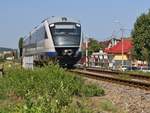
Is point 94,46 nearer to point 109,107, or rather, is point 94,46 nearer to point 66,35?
point 66,35

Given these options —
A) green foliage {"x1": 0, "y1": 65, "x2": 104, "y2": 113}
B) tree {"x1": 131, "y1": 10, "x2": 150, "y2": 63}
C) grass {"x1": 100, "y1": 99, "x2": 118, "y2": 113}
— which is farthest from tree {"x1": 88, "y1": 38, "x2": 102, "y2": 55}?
grass {"x1": 100, "y1": 99, "x2": 118, "y2": 113}

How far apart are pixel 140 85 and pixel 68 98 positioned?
1121 cm

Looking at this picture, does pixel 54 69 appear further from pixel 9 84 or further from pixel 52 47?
pixel 52 47

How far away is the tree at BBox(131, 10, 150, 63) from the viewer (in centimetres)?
6820

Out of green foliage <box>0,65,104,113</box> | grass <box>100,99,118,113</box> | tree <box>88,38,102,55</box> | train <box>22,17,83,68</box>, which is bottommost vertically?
grass <box>100,99,118,113</box>

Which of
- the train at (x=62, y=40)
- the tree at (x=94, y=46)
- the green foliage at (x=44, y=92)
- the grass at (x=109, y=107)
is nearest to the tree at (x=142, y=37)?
the train at (x=62, y=40)

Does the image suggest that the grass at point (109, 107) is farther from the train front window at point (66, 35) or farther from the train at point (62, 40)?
the train front window at point (66, 35)

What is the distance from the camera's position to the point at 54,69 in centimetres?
2094

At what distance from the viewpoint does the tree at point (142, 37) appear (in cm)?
6820

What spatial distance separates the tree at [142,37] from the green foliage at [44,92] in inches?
1843

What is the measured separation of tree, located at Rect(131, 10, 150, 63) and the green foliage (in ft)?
154

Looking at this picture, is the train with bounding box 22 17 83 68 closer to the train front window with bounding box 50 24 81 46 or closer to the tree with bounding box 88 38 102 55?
the train front window with bounding box 50 24 81 46

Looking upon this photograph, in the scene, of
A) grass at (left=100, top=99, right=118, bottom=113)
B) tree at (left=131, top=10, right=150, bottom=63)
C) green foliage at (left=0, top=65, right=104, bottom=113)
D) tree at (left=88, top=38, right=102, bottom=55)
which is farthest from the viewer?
tree at (left=88, top=38, right=102, bottom=55)

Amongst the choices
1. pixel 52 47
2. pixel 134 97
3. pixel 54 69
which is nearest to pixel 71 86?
pixel 134 97
